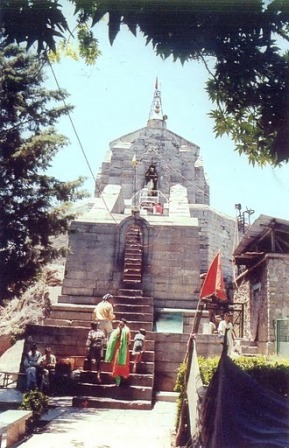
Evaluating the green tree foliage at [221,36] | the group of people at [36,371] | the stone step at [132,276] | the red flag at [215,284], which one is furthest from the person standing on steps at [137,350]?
the green tree foliage at [221,36]

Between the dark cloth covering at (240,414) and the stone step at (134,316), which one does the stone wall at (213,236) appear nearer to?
the stone step at (134,316)

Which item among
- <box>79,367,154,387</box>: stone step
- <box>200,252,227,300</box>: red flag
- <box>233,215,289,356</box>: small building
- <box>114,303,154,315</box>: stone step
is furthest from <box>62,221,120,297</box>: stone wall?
<box>200,252,227,300</box>: red flag

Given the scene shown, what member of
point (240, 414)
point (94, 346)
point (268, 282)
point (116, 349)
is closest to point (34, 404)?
point (94, 346)

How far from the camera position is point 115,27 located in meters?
3.33

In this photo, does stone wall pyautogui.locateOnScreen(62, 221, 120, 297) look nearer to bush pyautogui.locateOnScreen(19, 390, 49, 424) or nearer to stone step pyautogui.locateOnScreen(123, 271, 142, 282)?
stone step pyautogui.locateOnScreen(123, 271, 142, 282)

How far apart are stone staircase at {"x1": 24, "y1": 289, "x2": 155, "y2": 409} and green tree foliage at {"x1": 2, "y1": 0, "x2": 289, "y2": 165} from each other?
7.43 meters

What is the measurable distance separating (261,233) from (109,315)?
6.70 m

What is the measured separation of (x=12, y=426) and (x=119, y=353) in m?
4.27

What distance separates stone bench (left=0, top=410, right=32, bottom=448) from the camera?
6427 millimetres

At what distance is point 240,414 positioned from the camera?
555 centimetres

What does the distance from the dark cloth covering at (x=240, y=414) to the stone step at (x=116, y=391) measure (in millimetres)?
4980

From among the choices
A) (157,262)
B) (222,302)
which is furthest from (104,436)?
(157,262)

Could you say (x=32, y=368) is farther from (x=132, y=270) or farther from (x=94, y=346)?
(x=132, y=270)

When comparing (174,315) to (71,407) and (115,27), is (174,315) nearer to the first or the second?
(71,407)
